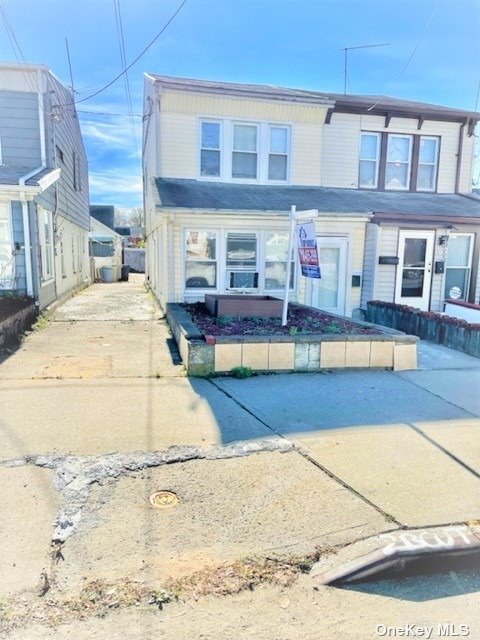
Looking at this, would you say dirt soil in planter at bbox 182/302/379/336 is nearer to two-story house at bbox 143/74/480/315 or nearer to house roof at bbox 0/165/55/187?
two-story house at bbox 143/74/480/315

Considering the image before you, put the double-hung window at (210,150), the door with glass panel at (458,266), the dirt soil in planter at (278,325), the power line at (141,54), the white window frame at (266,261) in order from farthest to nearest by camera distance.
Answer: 1. the double-hung window at (210,150)
2. the door with glass panel at (458,266)
3. the white window frame at (266,261)
4. the power line at (141,54)
5. the dirt soil in planter at (278,325)

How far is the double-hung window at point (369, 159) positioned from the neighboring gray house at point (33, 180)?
8.24m

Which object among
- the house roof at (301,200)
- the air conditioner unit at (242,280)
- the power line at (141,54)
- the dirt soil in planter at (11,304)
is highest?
the power line at (141,54)

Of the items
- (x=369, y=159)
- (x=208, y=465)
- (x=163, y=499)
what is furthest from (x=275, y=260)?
(x=163, y=499)

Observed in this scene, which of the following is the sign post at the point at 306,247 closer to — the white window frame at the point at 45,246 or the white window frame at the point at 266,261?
the white window frame at the point at 266,261

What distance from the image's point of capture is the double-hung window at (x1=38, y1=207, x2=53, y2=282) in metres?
10.8

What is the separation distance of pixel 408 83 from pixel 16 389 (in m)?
13.5

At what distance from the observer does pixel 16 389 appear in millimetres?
5406

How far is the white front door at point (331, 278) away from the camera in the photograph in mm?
10961

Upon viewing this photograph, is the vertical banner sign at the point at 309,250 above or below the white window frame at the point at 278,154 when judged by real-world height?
below

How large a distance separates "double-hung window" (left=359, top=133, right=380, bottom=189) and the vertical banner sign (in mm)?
6312

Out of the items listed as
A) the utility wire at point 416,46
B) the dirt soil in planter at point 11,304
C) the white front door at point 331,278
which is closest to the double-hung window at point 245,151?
the white front door at point 331,278

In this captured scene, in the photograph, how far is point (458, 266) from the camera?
1156cm

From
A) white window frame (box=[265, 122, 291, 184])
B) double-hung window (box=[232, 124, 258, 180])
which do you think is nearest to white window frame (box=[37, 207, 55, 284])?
double-hung window (box=[232, 124, 258, 180])
